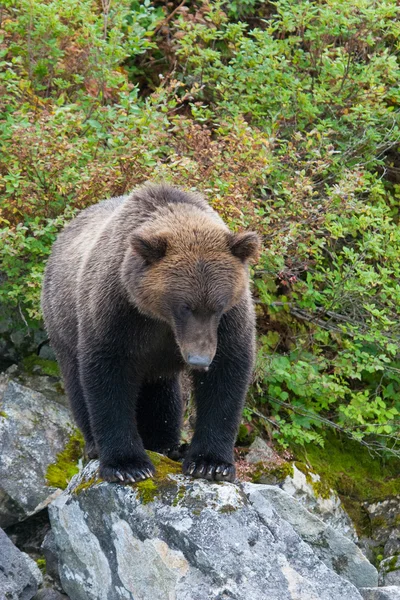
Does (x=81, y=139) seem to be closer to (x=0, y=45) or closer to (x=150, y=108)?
(x=150, y=108)

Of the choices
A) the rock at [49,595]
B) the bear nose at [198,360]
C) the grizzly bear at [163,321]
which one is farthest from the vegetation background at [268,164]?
the bear nose at [198,360]

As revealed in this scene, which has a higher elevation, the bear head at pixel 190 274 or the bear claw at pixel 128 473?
the bear head at pixel 190 274

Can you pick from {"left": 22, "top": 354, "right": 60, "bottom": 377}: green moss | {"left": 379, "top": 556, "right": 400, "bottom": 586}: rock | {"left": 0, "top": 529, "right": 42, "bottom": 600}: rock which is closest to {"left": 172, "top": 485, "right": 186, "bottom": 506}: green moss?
{"left": 0, "top": 529, "right": 42, "bottom": 600}: rock

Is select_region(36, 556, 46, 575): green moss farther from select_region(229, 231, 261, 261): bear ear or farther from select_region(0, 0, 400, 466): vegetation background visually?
select_region(229, 231, 261, 261): bear ear

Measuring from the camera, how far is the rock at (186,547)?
4.70m

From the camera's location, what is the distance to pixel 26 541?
6773 mm

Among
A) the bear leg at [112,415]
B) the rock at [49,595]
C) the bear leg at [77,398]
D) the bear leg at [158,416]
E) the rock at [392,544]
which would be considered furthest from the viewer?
the rock at [392,544]

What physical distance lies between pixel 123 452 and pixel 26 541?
205cm

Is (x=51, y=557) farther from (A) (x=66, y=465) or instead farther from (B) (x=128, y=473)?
(B) (x=128, y=473)

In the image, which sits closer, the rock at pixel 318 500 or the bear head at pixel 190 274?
the bear head at pixel 190 274

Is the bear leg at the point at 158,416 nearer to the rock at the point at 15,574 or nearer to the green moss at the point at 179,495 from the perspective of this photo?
the green moss at the point at 179,495

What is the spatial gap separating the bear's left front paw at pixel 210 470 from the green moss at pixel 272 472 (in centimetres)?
206

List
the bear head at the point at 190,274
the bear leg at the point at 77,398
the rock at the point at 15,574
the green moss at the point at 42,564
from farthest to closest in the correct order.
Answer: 1. the green moss at the point at 42,564
2. the bear leg at the point at 77,398
3. the rock at the point at 15,574
4. the bear head at the point at 190,274

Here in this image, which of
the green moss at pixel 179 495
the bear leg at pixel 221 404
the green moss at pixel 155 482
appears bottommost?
the green moss at pixel 155 482
